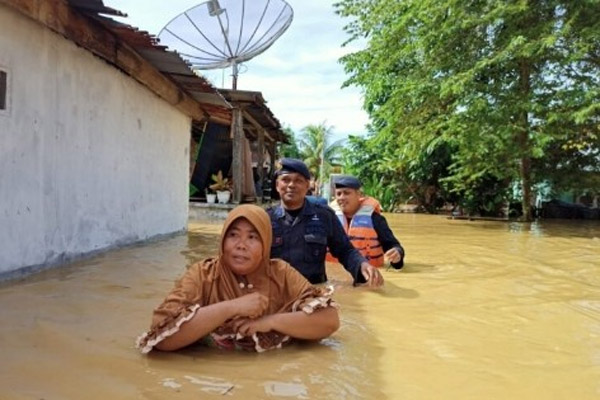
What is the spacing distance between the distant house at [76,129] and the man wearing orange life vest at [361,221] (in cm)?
273

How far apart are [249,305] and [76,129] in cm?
399

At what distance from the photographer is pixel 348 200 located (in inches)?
225

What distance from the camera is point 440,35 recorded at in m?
12.2

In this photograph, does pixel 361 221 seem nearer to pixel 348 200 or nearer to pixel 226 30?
pixel 348 200

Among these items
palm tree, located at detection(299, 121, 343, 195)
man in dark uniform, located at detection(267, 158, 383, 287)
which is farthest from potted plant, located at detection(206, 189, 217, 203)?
palm tree, located at detection(299, 121, 343, 195)

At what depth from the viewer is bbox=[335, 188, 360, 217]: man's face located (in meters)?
5.69

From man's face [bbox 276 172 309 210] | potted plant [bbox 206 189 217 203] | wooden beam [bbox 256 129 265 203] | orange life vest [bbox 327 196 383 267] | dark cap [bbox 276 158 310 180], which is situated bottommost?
orange life vest [bbox 327 196 383 267]

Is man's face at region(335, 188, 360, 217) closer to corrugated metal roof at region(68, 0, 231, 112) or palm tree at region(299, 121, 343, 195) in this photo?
corrugated metal roof at region(68, 0, 231, 112)

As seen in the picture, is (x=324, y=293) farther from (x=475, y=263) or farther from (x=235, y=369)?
(x=475, y=263)

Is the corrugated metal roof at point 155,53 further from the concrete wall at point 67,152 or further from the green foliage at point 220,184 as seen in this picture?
the green foliage at point 220,184

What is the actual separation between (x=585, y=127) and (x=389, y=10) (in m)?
5.38

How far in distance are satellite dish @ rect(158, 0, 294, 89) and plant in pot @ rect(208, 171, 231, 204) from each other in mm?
2647

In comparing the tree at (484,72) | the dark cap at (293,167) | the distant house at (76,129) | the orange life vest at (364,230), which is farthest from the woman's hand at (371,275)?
the tree at (484,72)

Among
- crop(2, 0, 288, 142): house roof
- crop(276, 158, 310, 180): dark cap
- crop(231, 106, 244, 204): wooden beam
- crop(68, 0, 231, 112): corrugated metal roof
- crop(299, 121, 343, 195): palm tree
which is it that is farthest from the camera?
crop(299, 121, 343, 195): palm tree
